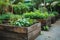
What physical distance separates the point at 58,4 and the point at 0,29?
8654 millimetres

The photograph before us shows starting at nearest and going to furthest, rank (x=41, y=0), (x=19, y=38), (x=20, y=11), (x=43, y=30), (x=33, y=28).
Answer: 1. (x=19, y=38)
2. (x=33, y=28)
3. (x=43, y=30)
4. (x=20, y=11)
5. (x=41, y=0)

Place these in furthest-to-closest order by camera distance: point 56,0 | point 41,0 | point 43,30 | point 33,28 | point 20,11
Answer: point 56,0 < point 41,0 < point 20,11 < point 43,30 < point 33,28

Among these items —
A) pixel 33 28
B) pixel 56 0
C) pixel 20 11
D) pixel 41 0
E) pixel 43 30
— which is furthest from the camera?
pixel 56 0

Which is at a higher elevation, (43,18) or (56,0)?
(56,0)

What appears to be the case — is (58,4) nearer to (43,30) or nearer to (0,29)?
(43,30)

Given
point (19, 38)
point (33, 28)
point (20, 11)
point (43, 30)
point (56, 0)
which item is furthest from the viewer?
point (56, 0)

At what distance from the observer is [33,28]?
4.93 meters

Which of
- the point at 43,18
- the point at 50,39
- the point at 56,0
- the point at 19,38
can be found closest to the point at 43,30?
the point at 43,18

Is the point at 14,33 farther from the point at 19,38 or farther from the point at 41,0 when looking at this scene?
the point at 41,0

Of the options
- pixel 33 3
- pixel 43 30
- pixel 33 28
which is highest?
pixel 33 3

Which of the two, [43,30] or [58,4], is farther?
[58,4]

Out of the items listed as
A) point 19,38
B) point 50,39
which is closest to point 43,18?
point 50,39

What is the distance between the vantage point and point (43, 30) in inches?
264

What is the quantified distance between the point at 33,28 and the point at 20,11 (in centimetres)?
400
